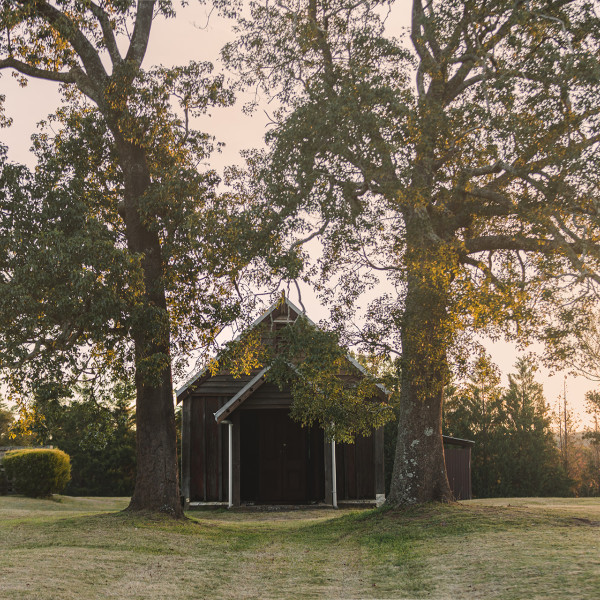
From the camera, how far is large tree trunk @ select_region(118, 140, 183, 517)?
52.3 ft

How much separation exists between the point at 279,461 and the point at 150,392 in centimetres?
829

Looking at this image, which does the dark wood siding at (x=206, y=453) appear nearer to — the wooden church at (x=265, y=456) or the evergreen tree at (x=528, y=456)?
the wooden church at (x=265, y=456)

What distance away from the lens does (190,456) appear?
2347 centimetres

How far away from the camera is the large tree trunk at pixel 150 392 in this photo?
15953 millimetres

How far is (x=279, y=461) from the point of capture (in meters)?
23.7

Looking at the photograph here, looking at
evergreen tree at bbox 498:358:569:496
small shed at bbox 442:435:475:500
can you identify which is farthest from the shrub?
evergreen tree at bbox 498:358:569:496

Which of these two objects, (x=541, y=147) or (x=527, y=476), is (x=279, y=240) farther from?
(x=527, y=476)

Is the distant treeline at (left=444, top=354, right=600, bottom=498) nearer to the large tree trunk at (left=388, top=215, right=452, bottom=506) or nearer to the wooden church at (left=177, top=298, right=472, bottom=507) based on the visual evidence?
the wooden church at (left=177, top=298, right=472, bottom=507)

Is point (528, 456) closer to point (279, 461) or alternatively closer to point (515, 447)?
point (515, 447)

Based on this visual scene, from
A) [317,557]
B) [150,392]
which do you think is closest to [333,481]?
[150,392]

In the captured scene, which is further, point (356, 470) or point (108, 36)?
point (356, 470)

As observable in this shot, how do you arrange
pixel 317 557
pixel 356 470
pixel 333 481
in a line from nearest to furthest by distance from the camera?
pixel 317 557 → pixel 333 481 → pixel 356 470

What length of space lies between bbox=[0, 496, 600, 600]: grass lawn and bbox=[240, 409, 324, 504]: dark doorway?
278 inches

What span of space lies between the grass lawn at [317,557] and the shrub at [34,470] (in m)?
11.4
